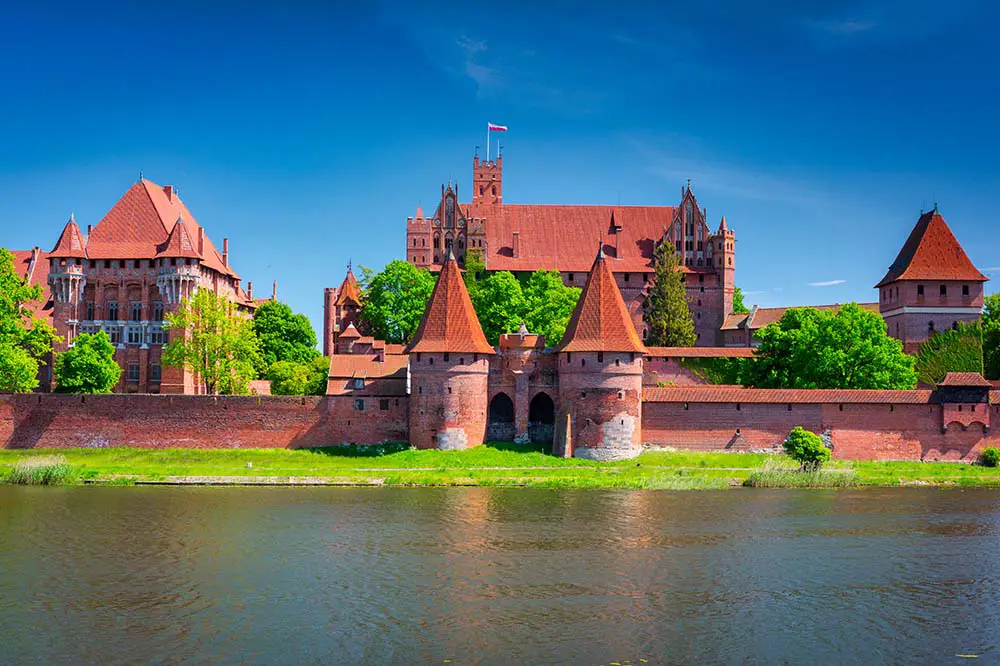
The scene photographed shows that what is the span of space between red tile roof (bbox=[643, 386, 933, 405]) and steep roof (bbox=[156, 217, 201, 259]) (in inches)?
1081

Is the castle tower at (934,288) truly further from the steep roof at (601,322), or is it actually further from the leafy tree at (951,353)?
the steep roof at (601,322)

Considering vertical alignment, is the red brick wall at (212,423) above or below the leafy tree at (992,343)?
below

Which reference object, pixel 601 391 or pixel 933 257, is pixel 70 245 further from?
pixel 933 257

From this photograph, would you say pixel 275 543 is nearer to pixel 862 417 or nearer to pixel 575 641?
pixel 575 641

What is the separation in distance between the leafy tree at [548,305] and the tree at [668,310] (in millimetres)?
5274

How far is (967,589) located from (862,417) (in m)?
22.5

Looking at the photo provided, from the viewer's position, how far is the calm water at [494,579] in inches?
787

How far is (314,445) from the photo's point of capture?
1871 inches

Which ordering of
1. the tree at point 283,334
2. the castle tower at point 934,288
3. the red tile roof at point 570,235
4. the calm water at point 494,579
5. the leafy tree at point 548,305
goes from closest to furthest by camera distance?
the calm water at point 494,579, the leafy tree at point 548,305, the castle tower at point 934,288, the tree at point 283,334, the red tile roof at point 570,235

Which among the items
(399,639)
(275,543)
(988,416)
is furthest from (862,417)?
(399,639)

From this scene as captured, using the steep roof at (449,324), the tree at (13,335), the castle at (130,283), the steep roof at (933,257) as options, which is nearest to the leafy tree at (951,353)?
the steep roof at (933,257)

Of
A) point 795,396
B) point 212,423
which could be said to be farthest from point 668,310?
point 212,423

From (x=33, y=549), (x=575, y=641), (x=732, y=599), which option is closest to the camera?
(x=575, y=641)

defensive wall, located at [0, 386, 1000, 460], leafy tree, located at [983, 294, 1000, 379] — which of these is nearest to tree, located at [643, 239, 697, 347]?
leafy tree, located at [983, 294, 1000, 379]
